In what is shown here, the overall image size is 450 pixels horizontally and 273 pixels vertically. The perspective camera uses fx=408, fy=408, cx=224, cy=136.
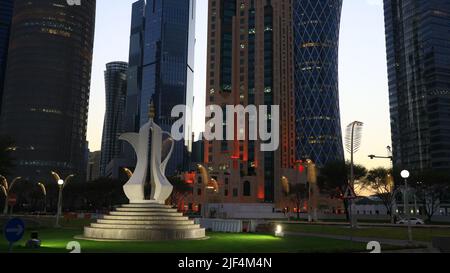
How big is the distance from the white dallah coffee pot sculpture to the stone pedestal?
0.89 metres

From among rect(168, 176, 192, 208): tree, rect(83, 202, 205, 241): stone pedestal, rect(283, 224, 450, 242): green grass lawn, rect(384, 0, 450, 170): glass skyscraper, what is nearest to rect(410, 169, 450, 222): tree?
rect(283, 224, 450, 242): green grass lawn

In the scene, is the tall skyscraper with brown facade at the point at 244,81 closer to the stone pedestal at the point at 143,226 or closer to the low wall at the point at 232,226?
the low wall at the point at 232,226

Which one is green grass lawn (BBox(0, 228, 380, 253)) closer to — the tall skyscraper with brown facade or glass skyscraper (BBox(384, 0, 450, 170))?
the tall skyscraper with brown facade

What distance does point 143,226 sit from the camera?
106 ft

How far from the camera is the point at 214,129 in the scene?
15325cm

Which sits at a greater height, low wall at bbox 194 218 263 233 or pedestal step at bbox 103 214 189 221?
pedestal step at bbox 103 214 189 221

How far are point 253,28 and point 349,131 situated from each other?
395ft

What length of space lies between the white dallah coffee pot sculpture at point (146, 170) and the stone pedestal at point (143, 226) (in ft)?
2.93

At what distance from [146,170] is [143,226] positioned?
17.9ft

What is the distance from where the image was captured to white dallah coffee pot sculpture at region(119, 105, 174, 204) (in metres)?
35.0

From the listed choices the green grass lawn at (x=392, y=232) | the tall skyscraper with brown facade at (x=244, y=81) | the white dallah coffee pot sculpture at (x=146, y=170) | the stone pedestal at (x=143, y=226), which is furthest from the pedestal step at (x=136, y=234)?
the tall skyscraper with brown facade at (x=244, y=81)

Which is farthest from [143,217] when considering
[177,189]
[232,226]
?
[177,189]
